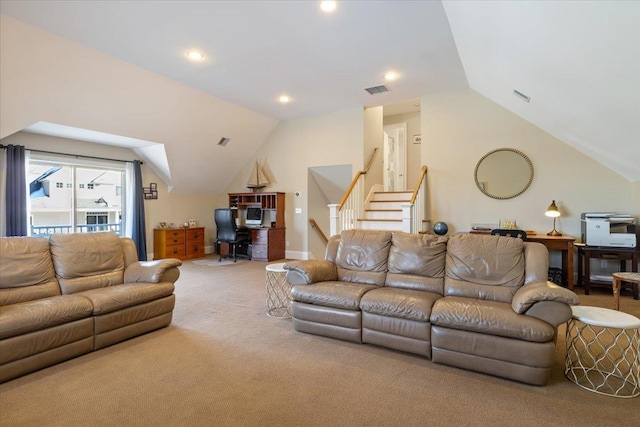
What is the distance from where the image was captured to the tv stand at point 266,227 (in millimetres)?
7664

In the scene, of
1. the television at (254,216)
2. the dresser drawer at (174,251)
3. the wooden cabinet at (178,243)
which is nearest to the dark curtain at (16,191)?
the wooden cabinet at (178,243)

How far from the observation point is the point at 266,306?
4109 millimetres

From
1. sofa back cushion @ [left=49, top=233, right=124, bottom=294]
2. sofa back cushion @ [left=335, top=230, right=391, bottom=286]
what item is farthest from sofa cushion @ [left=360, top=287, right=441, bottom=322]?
sofa back cushion @ [left=49, top=233, right=124, bottom=294]

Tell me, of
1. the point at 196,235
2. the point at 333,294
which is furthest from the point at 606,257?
the point at 196,235

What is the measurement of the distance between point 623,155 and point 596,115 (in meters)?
1.14

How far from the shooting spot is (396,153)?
8719 millimetres

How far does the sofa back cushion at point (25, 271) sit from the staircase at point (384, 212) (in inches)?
176

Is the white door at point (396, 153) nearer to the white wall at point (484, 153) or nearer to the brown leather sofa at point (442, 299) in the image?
the white wall at point (484, 153)

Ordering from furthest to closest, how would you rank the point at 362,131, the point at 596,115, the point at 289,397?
1. the point at 362,131
2. the point at 596,115
3. the point at 289,397

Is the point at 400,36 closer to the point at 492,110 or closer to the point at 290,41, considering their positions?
the point at 290,41

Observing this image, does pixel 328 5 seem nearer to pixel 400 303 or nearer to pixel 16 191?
pixel 400 303

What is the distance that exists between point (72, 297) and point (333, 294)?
227cm

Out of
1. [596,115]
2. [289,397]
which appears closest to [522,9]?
[596,115]

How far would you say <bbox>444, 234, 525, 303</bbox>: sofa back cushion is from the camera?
2.89 m
